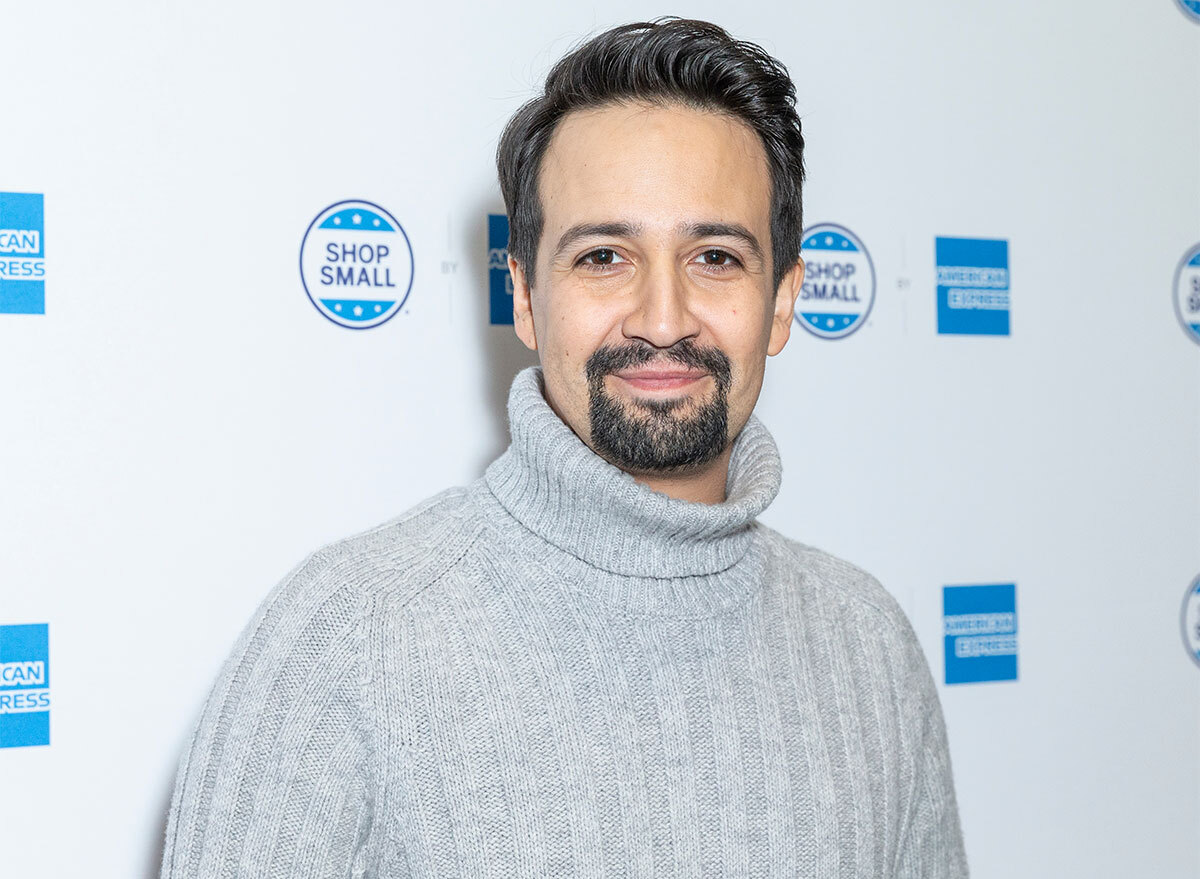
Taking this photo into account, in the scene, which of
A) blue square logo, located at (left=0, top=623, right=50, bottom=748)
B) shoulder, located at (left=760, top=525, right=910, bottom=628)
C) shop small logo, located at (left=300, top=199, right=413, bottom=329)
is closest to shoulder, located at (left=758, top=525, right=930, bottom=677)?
shoulder, located at (left=760, top=525, right=910, bottom=628)

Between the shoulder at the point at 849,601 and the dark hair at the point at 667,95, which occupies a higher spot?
the dark hair at the point at 667,95

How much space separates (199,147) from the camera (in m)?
1.23

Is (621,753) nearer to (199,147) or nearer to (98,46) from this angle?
(199,147)

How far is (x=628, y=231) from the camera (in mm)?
969

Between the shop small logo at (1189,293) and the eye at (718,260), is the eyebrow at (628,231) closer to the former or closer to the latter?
the eye at (718,260)

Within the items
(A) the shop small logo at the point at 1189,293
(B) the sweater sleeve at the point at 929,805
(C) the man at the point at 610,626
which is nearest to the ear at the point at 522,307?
(C) the man at the point at 610,626

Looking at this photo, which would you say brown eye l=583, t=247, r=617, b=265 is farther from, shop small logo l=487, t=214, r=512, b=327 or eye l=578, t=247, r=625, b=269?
shop small logo l=487, t=214, r=512, b=327

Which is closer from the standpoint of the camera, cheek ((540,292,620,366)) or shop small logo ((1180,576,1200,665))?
cheek ((540,292,620,366))

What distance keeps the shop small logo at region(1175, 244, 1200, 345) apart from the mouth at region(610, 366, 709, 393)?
1.07 metres

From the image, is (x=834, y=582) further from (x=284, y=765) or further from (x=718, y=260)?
(x=284, y=765)

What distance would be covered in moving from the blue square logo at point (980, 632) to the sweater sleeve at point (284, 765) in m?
0.94

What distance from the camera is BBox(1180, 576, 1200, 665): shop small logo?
5.64ft

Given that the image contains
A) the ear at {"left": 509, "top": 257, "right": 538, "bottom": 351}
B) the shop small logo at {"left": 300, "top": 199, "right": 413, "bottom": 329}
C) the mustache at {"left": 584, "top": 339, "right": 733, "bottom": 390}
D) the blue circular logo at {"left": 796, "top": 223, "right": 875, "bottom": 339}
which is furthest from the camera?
the blue circular logo at {"left": 796, "top": 223, "right": 875, "bottom": 339}

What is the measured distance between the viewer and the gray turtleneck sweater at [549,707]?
871mm
